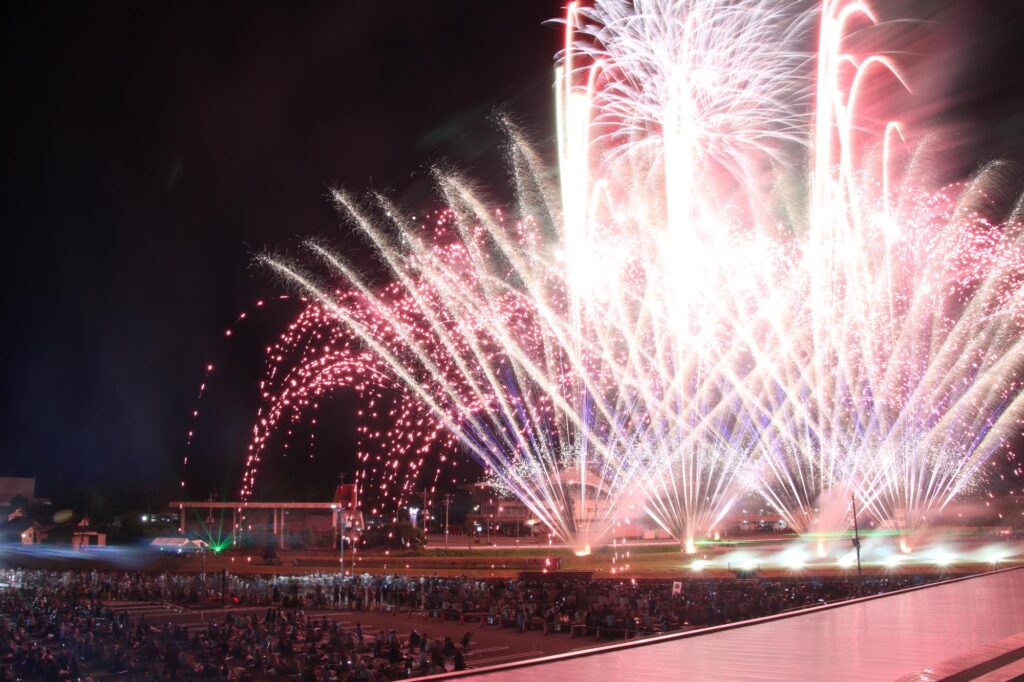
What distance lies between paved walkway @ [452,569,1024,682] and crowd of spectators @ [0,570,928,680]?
5626 mm

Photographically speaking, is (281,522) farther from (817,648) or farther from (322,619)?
(817,648)

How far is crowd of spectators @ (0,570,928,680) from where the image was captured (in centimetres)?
1474

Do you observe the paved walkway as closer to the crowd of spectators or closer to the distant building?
the crowd of spectators

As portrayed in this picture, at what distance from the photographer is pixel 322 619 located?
22.7 metres

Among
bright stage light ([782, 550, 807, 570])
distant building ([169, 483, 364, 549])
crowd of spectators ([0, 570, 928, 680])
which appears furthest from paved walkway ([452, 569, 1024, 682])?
distant building ([169, 483, 364, 549])

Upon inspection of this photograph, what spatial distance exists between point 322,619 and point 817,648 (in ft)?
54.2

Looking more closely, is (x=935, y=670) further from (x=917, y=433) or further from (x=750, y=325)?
(x=917, y=433)

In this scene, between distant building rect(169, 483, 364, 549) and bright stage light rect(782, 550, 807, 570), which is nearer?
bright stage light rect(782, 550, 807, 570)

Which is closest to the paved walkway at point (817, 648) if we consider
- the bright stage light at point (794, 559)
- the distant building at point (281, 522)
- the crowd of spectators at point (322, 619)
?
the crowd of spectators at point (322, 619)

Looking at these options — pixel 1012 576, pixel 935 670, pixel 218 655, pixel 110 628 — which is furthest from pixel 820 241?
pixel 110 628

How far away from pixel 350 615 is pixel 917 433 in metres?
22.5

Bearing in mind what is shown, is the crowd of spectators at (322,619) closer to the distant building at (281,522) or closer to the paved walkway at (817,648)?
the paved walkway at (817,648)

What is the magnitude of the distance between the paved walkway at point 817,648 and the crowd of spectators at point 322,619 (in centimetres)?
563

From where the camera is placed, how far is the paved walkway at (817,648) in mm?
7750
